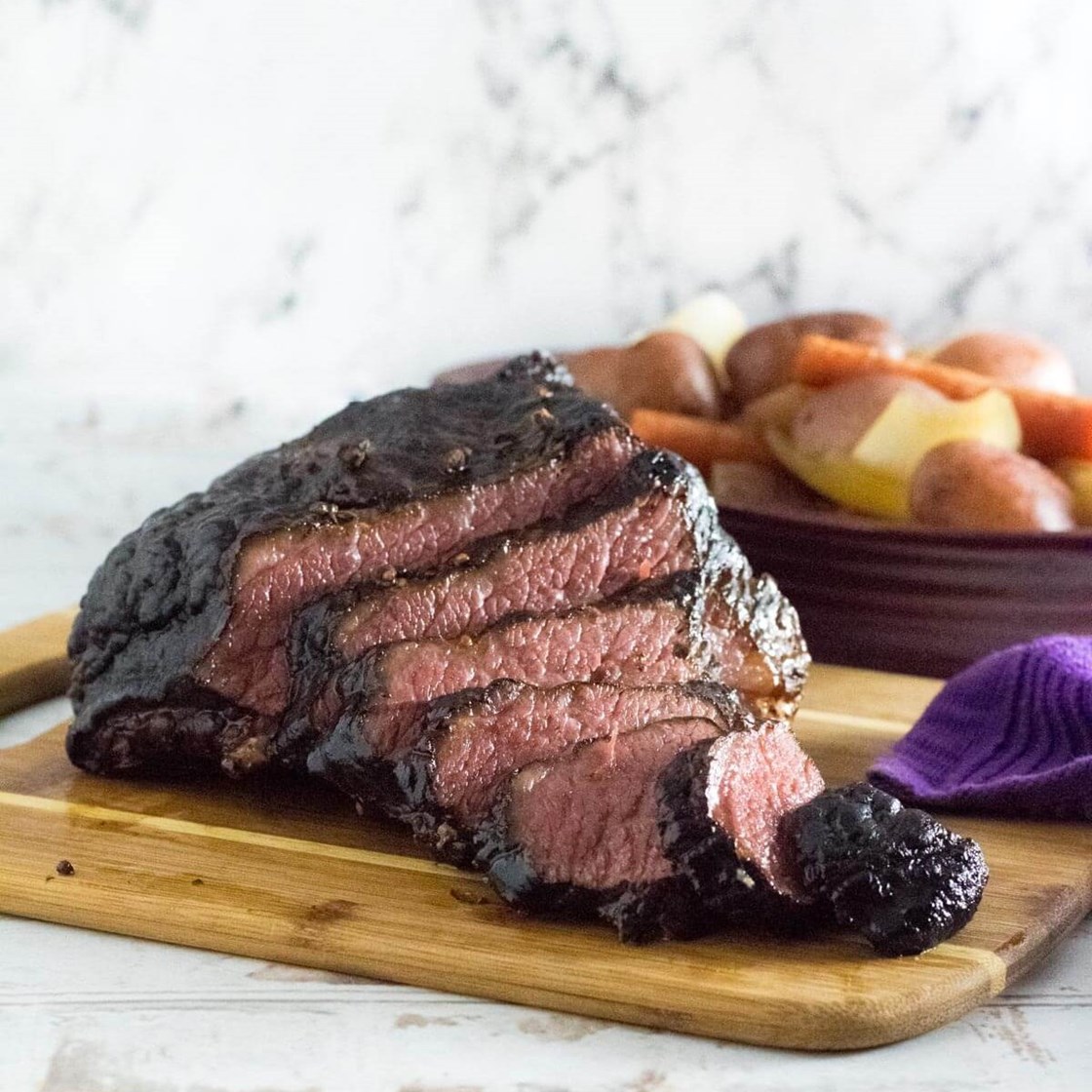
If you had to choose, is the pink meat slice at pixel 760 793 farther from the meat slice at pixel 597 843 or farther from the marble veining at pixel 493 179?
the marble veining at pixel 493 179

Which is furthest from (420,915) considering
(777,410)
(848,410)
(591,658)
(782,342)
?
(782,342)

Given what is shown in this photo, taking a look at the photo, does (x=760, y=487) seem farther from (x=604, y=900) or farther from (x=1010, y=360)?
(x=604, y=900)

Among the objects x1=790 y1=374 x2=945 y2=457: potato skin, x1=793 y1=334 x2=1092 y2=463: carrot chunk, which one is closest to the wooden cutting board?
x1=790 y1=374 x2=945 y2=457: potato skin

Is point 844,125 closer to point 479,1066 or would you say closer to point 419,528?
point 419,528

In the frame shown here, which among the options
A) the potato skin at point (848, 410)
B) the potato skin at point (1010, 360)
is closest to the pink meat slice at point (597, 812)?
the potato skin at point (848, 410)

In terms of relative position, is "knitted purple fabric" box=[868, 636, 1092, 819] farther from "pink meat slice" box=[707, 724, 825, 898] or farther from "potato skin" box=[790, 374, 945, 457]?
"potato skin" box=[790, 374, 945, 457]

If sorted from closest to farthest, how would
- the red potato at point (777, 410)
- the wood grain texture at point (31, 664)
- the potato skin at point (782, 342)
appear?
the wood grain texture at point (31, 664), the red potato at point (777, 410), the potato skin at point (782, 342)

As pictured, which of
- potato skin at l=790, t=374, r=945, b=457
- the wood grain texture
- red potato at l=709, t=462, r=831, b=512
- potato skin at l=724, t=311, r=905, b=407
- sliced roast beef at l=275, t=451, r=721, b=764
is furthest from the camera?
potato skin at l=724, t=311, r=905, b=407
